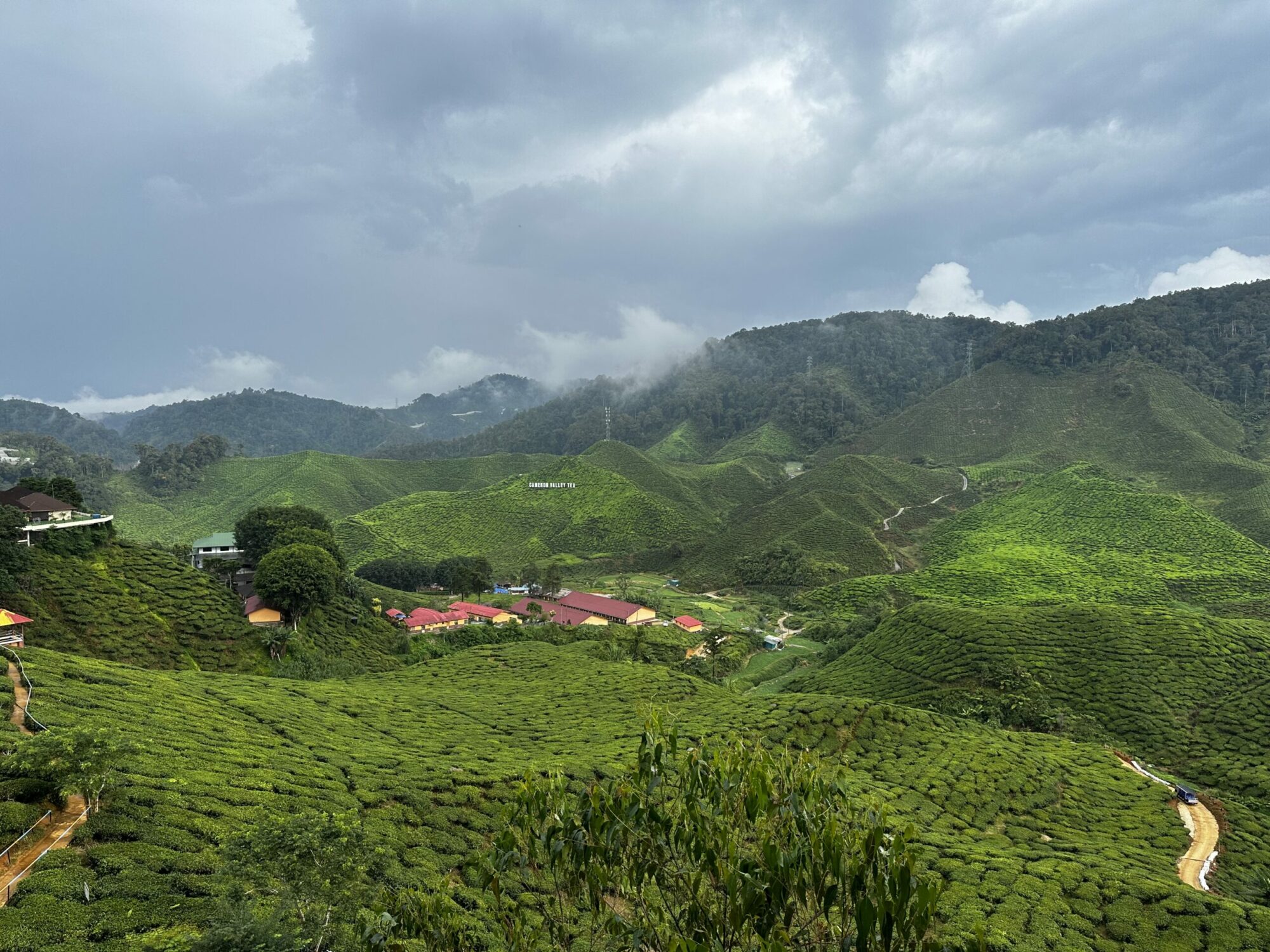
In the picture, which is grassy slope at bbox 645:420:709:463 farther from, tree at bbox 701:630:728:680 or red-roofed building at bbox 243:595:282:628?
red-roofed building at bbox 243:595:282:628

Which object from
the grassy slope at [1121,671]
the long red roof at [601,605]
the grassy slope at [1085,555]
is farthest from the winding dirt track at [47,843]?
the grassy slope at [1085,555]

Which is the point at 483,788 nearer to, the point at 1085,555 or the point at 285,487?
the point at 1085,555

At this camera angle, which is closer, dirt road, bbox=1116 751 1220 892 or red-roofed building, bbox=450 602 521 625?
dirt road, bbox=1116 751 1220 892

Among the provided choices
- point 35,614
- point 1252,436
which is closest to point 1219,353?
point 1252,436

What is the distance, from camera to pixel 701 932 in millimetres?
5152

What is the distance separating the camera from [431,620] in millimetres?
53125

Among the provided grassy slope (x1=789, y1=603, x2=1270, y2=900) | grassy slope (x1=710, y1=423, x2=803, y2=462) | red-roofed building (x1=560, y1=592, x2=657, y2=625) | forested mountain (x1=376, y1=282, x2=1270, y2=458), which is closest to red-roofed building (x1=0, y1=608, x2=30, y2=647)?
red-roofed building (x1=560, y1=592, x2=657, y2=625)

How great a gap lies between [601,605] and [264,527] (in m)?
31.3

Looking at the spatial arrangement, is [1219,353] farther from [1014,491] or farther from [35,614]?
[35,614]

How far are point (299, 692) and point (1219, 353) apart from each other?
18405 centimetres

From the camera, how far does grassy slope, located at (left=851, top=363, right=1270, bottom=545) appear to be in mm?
88062

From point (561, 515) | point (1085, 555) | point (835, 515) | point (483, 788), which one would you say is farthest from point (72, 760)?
point (561, 515)

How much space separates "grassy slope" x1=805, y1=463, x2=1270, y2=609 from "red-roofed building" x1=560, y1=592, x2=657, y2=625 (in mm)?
21873

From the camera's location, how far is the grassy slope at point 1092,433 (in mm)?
88062
